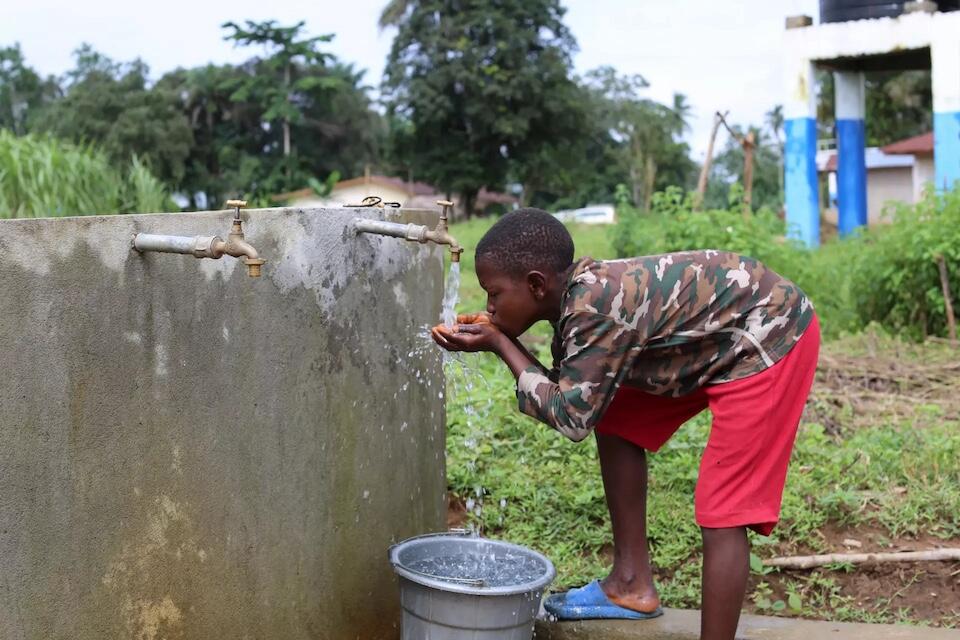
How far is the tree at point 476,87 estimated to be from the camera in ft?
108

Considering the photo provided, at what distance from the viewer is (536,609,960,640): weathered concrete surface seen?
280 cm

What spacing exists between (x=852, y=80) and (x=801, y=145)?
1914 millimetres

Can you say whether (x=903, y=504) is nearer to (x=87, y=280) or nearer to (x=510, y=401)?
(x=510, y=401)

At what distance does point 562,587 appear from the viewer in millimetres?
3266

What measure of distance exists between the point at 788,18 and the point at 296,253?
13.0 metres

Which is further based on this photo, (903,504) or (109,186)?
(109,186)

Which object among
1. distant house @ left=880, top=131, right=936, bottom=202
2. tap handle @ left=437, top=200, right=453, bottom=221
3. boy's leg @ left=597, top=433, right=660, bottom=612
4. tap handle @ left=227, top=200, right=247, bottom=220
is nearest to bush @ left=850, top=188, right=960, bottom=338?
boy's leg @ left=597, top=433, right=660, bottom=612

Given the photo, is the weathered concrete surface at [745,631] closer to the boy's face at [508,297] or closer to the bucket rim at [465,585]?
the bucket rim at [465,585]

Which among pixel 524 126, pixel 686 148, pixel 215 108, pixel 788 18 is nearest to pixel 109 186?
pixel 788 18

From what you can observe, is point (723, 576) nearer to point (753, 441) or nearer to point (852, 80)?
point (753, 441)

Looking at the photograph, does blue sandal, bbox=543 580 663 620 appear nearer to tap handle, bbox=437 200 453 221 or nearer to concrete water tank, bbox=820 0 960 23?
tap handle, bbox=437 200 453 221

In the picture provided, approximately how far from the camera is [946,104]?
12.6 m

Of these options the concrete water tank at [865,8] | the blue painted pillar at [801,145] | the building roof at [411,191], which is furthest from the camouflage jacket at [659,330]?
the building roof at [411,191]

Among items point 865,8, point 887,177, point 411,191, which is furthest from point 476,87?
point 865,8
